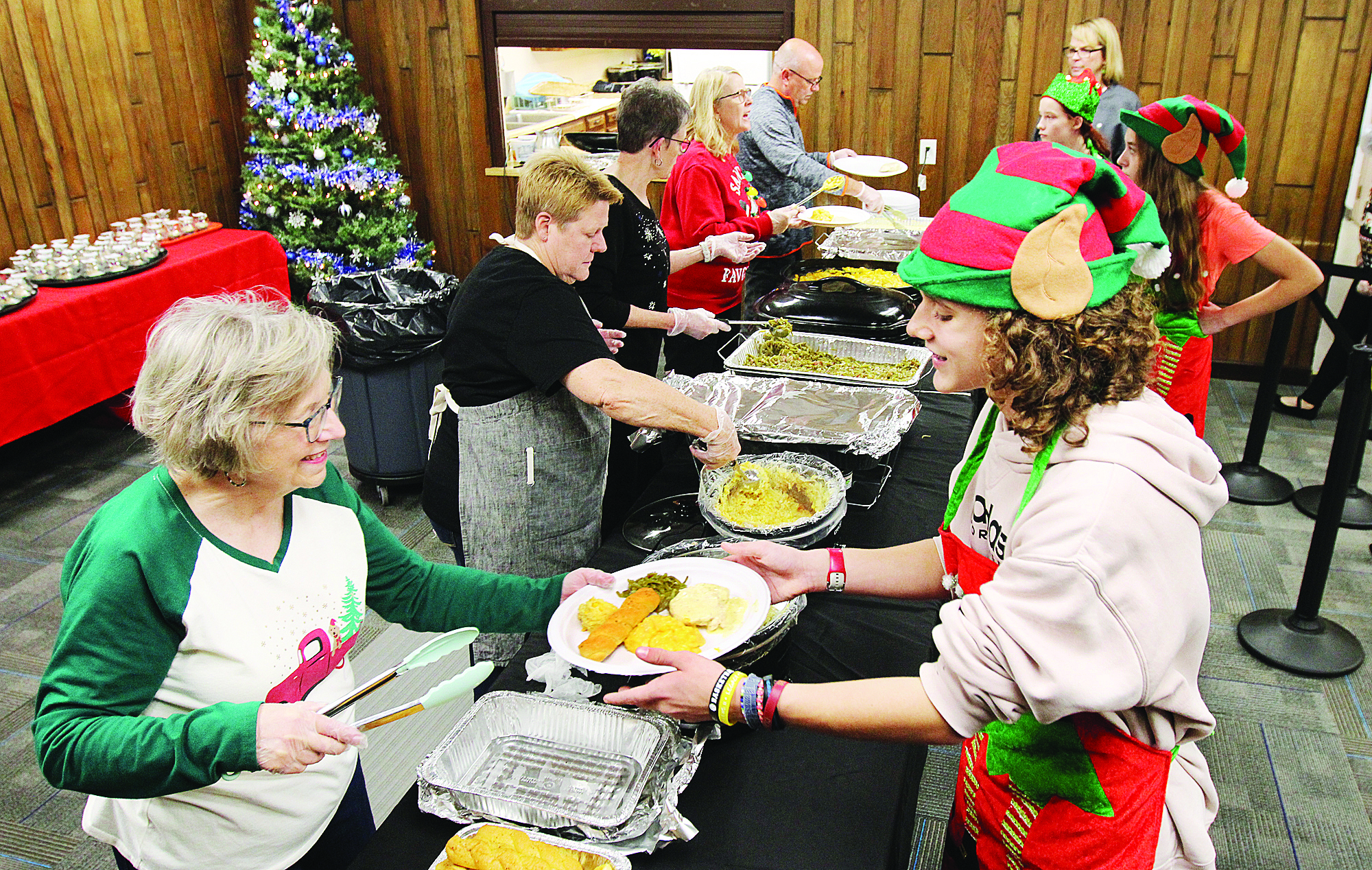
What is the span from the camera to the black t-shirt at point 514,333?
1.95 m

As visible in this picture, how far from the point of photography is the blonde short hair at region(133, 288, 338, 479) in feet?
4.01

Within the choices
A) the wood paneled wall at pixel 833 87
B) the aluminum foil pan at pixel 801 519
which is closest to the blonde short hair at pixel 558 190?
the aluminum foil pan at pixel 801 519

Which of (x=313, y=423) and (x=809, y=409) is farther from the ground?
(x=313, y=423)

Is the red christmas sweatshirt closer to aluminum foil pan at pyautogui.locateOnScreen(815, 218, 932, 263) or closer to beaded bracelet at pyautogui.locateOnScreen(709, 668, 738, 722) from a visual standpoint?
aluminum foil pan at pyautogui.locateOnScreen(815, 218, 932, 263)

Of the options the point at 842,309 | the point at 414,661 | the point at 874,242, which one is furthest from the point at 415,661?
the point at 874,242

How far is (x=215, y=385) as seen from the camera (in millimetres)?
1228

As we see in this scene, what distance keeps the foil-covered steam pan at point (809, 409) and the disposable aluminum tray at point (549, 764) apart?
3.48 feet

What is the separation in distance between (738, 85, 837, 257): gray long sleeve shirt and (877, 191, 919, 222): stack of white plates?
0.52 metres

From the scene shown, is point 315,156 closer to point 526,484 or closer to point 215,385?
point 526,484

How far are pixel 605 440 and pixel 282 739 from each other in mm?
1213

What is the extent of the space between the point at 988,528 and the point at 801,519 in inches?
23.6

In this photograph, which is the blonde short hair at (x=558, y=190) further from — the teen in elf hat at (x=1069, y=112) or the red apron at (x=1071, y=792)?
the teen in elf hat at (x=1069, y=112)

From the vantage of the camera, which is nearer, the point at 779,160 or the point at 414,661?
the point at 414,661

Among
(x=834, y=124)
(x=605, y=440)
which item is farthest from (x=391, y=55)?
(x=605, y=440)
